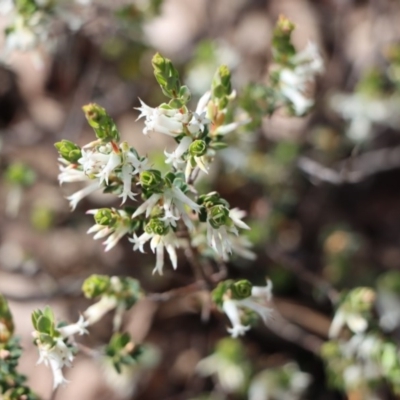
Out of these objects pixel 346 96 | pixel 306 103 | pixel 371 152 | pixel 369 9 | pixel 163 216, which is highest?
pixel 163 216

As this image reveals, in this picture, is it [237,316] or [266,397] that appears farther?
[266,397]

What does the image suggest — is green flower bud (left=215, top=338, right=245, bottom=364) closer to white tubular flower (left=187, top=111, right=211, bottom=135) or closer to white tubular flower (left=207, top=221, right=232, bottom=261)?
white tubular flower (left=207, top=221, right=232, bottom=261)

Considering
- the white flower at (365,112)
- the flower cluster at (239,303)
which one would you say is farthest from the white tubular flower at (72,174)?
the white flower at (365,112)

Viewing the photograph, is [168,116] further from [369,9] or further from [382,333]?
[369,9]

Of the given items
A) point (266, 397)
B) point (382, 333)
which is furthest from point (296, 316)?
point (382, 333)

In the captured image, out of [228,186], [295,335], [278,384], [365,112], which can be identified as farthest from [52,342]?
[365,112]

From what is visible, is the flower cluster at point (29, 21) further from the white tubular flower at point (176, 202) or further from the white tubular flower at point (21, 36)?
the white tubular flower at point (176, 202)

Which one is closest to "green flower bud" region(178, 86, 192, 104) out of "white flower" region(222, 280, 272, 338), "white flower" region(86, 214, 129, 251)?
"white flower" region(86, 214, 129, 251)
